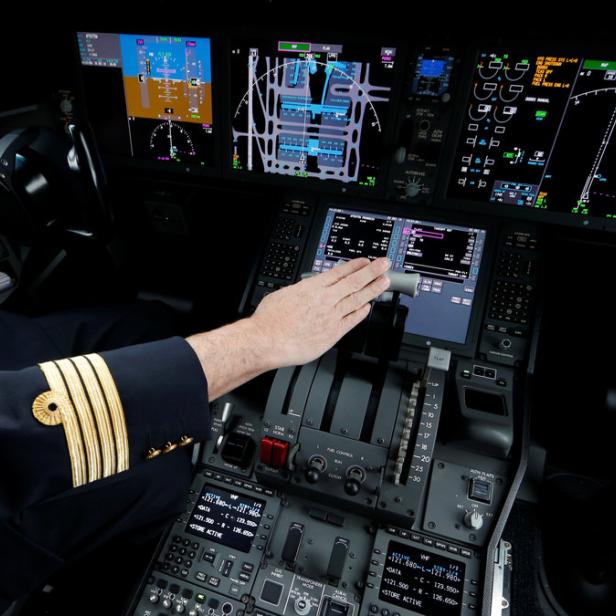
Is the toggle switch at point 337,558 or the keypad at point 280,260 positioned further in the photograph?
the keypad at point 280,260

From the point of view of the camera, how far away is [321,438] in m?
1.43

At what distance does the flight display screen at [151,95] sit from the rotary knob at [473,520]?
1.49 m

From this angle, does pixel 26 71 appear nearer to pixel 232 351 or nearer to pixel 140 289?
pixel 140 289

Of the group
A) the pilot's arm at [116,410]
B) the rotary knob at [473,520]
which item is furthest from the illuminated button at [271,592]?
the rotary knob at [473,520]

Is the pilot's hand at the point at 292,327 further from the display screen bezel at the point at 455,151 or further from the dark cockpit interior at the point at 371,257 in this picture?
the display screen bezel at the point at 455,151

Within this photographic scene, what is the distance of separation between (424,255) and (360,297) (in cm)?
59

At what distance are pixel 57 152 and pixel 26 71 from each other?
1.64 ft

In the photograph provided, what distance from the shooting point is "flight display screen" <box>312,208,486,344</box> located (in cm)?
162

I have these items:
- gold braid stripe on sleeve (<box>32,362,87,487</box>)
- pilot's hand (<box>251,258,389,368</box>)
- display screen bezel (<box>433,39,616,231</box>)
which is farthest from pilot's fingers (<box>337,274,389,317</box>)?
display screen bezel (<box>433,39,616,231</box>)

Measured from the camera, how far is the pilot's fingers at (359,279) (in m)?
1.15

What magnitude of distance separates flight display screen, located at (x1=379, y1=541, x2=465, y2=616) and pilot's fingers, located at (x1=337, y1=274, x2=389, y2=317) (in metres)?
0.68

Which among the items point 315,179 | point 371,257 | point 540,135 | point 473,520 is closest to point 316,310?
point 371,257

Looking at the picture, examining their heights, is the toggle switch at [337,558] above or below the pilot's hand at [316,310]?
below

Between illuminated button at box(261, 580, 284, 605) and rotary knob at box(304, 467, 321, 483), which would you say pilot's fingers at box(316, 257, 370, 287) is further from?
illuminated button at box(261, 580, 284, 605)
